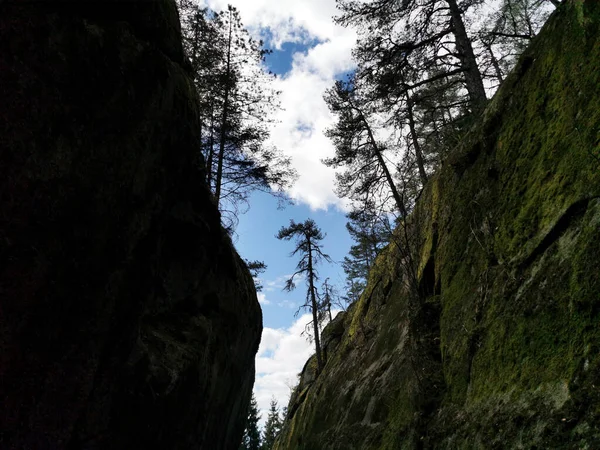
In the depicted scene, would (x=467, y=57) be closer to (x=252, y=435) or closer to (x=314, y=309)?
(x=314, y=309)

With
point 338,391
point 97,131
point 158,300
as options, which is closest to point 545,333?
point 97,131

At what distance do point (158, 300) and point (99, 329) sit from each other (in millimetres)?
1950

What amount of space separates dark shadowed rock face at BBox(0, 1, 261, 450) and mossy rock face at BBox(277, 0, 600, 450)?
4.16m

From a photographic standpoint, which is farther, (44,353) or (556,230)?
(44,353)

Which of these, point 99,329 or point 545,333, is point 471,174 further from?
point 99,329

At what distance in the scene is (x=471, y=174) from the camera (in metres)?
6.10

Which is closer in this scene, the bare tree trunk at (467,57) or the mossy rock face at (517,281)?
the mossy rock face at (517,281)

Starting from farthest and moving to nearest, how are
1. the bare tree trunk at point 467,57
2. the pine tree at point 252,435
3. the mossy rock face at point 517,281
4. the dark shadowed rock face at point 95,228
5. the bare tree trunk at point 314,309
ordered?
the pine tree at point 252,435
the bare tree trunk at point 314,309
the bare tree trunk at point 467,57
the dark shadowed rock face at point 95,228
the mossy rock face at point 517,281

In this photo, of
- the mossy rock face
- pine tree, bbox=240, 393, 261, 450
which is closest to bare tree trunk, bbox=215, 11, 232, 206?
the mossy rock face

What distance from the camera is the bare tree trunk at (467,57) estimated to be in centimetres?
967

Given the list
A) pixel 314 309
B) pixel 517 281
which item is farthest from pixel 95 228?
pixel 314 309

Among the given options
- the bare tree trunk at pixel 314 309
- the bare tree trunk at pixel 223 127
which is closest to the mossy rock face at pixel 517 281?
the bare tree trunk at pixel 223 127

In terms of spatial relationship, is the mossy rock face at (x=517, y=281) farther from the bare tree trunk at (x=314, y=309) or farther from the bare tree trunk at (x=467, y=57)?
the bare tree trunk at (x=314, y=309)

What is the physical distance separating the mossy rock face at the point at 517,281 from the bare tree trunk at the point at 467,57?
3.82 meters
